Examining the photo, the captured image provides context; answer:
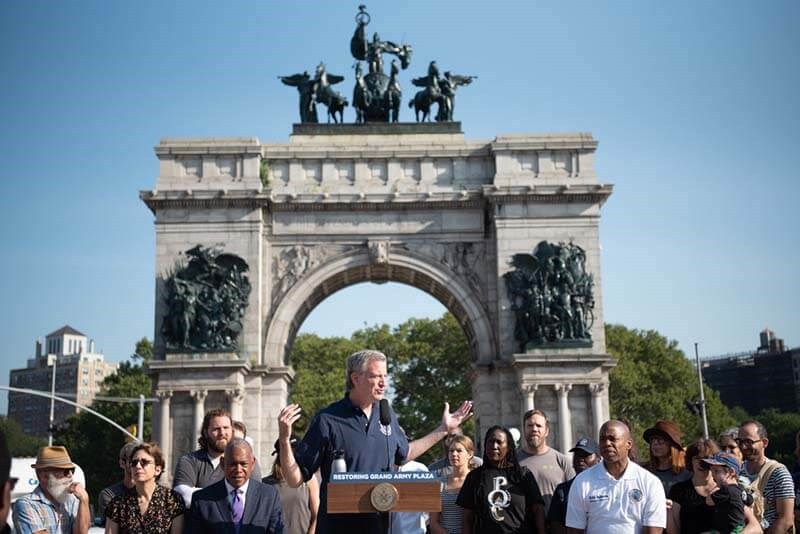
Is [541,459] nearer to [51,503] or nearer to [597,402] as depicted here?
[51,503]

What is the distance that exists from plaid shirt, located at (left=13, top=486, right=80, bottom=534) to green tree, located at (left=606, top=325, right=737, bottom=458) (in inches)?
1785

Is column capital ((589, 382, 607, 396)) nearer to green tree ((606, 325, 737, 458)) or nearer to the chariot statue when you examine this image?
the chariot statue

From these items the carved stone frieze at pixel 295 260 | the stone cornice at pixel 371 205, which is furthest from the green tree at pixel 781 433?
the carved stone frieze at pixel 295 260

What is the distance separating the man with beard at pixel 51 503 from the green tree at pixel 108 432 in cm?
4988

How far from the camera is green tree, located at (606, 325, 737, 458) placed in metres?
52.7

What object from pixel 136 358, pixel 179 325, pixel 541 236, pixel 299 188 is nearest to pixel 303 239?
pixel 299 188

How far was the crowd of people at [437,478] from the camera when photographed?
25.0ft

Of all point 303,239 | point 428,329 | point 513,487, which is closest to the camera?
point 513,487

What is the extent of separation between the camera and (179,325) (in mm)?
30156

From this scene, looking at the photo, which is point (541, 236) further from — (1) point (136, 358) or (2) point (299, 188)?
(1) point (136, 358)

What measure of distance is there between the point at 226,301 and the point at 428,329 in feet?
107

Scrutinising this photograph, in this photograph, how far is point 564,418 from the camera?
29.5m

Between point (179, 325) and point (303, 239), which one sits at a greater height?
point (303, 239)

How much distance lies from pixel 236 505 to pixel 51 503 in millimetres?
1793
